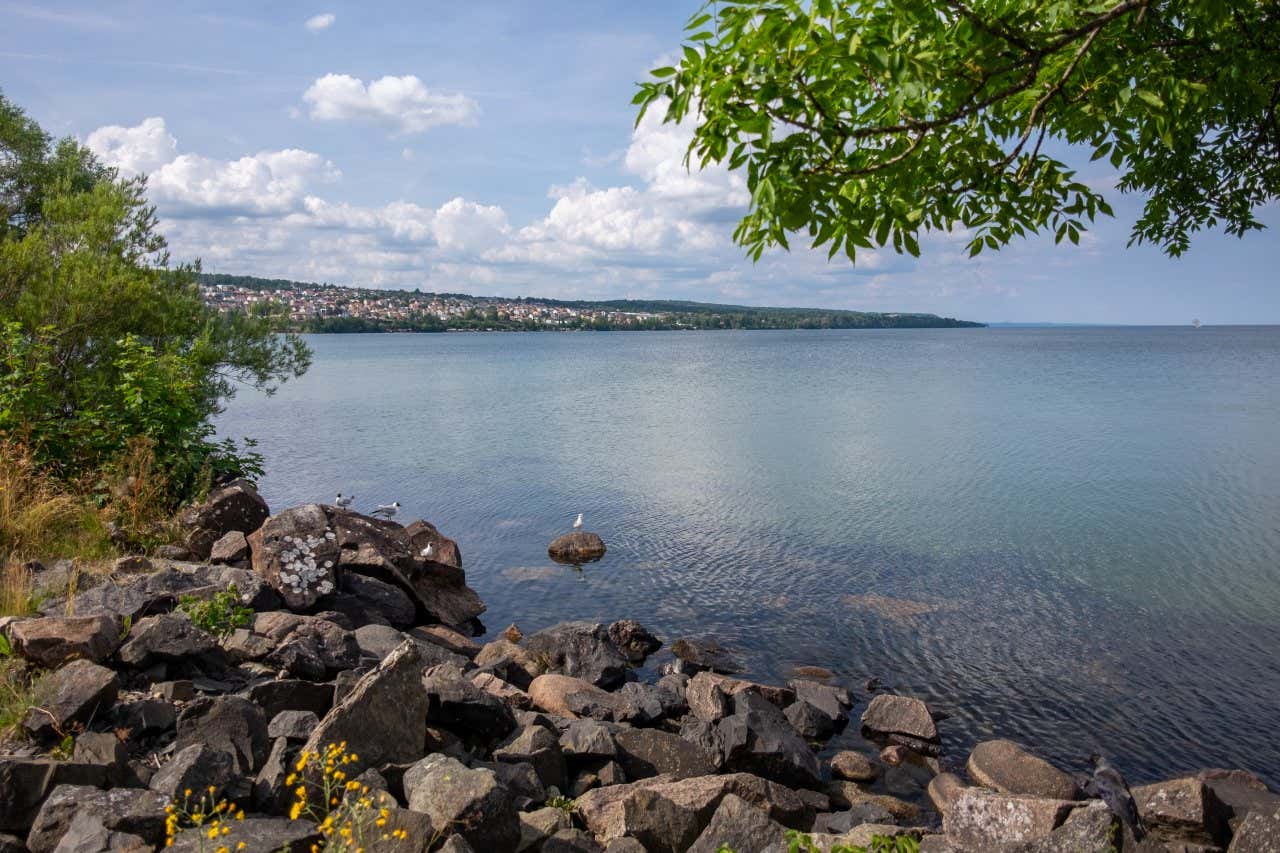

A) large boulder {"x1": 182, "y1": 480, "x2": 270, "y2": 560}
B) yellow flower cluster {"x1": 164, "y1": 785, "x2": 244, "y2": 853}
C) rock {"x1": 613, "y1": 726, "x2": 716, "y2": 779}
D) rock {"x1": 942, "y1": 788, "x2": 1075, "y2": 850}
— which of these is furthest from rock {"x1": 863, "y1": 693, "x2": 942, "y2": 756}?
large boulder {"x1": 182, "y1": 480, "x2": 270, "y2": 560}

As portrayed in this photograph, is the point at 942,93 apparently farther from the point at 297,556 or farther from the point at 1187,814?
the point at 297,556

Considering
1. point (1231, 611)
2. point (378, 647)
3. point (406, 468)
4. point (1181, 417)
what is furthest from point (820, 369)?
point (378, 647)

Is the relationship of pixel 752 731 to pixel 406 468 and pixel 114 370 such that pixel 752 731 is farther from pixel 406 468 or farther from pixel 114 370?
pixel 406 468

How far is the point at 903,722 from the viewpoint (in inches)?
433

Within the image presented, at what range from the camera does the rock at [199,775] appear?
554 centimetres

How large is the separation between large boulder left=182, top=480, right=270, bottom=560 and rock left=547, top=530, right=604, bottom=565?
694 cm

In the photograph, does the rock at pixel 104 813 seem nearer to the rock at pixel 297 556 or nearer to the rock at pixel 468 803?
the rock at pixel 468 803

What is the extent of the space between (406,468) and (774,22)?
27.5 meters

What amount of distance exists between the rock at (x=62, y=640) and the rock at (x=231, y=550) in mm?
5104

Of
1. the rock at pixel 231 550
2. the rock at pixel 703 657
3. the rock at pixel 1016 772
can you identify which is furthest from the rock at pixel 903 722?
the rock at pixel 231 550

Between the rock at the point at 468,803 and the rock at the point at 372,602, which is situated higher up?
the rock at the point at 468,803

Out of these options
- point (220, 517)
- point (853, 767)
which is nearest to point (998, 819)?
point (853, 767)

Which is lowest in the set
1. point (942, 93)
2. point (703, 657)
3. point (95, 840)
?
point (703, 657)

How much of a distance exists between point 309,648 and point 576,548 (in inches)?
430
